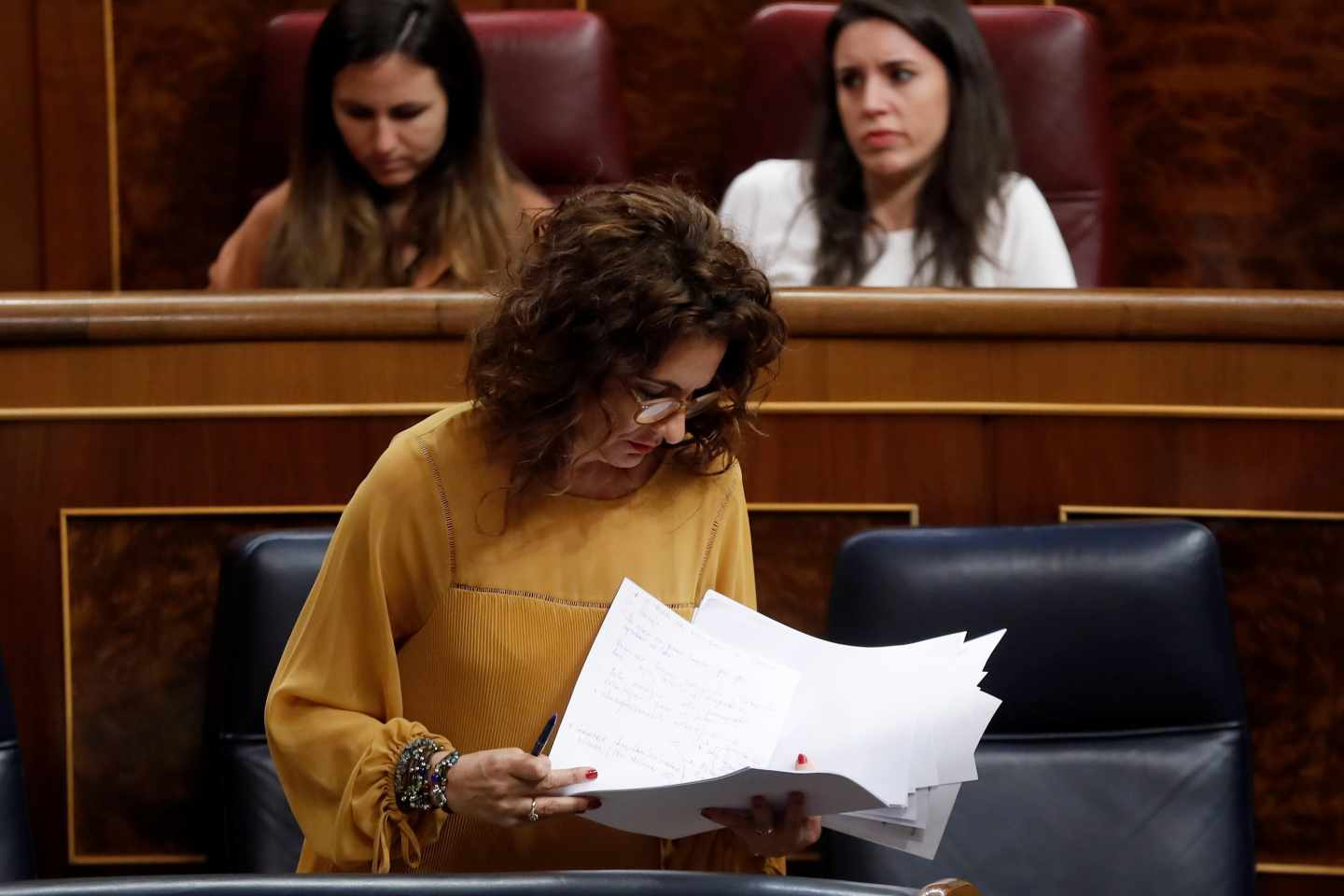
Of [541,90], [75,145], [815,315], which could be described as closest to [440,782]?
[815,315]

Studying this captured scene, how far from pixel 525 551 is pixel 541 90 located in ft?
3.69

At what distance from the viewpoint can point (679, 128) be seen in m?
2.29

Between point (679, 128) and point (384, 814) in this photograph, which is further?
point (679, 128)

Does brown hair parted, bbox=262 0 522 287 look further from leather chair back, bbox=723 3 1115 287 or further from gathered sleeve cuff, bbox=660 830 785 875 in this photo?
gathered sleeve cuff, bbox=660 830 785 875

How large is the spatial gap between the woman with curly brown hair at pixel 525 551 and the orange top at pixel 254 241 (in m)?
0.91

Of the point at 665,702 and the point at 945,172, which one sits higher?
the point at 945,172

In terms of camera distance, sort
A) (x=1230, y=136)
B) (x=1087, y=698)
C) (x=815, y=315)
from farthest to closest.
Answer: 1. (x=1230, y=136)
2. (x=815, y=315)
3. (x=1087, y=698)

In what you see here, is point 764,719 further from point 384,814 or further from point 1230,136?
point 1230,136

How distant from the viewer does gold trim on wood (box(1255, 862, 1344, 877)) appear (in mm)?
1433

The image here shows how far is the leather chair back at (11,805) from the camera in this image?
4.07ft

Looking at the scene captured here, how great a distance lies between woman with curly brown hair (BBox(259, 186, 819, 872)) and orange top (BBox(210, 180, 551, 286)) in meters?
0.91

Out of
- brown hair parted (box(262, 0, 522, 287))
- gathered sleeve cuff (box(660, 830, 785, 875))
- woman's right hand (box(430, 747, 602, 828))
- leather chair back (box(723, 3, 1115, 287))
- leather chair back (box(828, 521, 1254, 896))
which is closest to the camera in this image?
woman's right hand (box(430, 747, 602, 828))

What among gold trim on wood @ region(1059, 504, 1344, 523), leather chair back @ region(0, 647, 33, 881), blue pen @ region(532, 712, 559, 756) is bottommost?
leather chair back @ region(0, 647, 33, 881)

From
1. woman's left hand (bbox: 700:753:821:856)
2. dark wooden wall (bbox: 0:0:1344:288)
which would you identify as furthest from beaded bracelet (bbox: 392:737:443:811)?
dark wooden wall (bbox: 0:0:1344:288)
